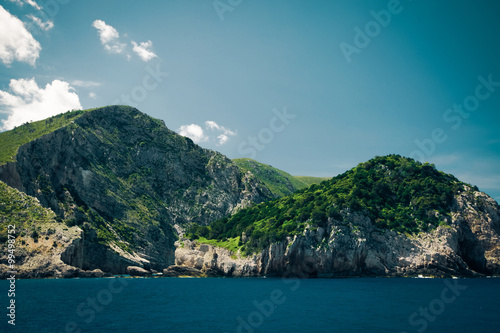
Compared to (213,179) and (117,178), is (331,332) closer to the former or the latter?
(117,178)

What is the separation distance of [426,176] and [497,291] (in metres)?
66.6

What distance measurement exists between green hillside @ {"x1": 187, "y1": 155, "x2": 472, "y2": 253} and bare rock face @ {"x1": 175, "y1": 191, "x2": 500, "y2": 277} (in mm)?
3339

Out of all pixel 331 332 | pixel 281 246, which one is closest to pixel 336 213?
pixel 281 246

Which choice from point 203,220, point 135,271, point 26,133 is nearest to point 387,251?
point 135,271

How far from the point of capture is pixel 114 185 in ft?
493

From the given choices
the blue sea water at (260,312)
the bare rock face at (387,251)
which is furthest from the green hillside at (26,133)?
the bare rock face at (387,251)

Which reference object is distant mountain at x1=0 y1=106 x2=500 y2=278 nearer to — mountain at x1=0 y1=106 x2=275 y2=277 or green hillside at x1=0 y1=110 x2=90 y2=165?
mountain at x1=0 y1=106 x2=275 y2=277

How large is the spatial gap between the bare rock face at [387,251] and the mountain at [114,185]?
57467mm

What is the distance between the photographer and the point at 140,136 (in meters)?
179

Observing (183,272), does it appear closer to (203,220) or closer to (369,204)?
(203,220)

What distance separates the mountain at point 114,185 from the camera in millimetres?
110125

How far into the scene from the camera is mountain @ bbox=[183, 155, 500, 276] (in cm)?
9619

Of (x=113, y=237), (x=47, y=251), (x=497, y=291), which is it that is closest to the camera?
(x=497, y=291)

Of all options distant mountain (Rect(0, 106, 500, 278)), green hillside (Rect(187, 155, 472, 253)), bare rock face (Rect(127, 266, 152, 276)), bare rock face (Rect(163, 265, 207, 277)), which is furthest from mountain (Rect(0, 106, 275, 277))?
green hillside (Rect(187, 155, 472, 253))
